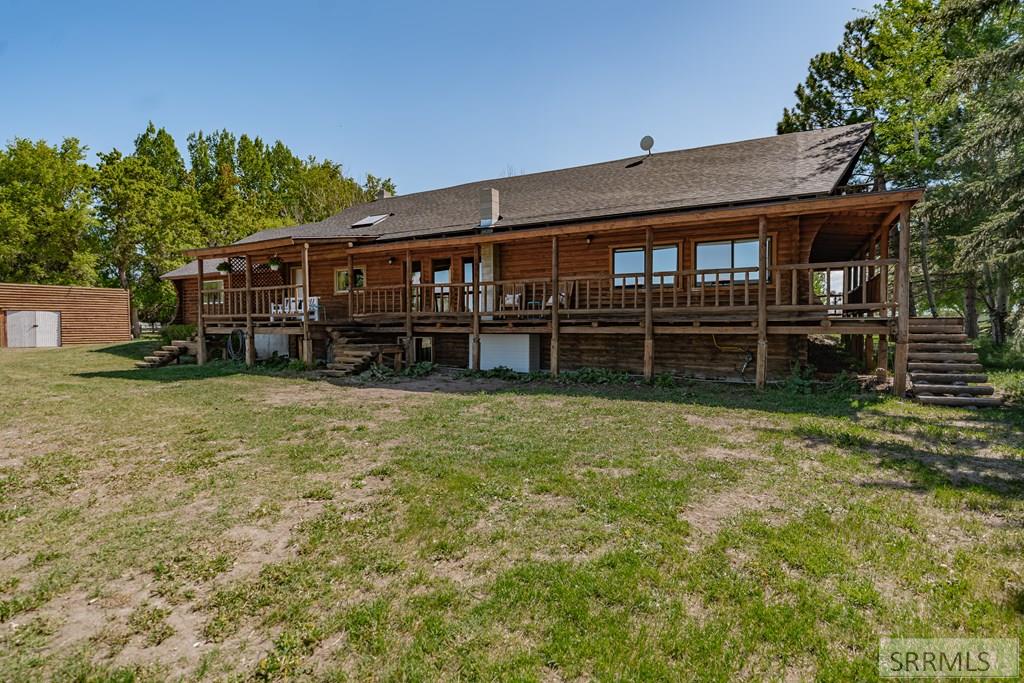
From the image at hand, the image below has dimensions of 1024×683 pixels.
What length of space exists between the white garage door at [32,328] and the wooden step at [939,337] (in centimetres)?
3762

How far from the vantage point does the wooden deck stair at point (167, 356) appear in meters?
17.4

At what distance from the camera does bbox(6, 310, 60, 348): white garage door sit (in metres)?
25.3

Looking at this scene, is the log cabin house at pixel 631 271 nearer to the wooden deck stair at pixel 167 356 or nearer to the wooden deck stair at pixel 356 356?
the wooden deck stair at pixel 356 356

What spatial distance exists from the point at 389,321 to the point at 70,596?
12.4 meters

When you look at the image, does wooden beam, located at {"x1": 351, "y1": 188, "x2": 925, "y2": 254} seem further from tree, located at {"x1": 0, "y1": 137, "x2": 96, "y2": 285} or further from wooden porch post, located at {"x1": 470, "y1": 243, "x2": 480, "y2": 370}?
tree, located at {"x1": 0, "y1": 137, "x2": 96, "y2": 285}

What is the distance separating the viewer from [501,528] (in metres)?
4.17

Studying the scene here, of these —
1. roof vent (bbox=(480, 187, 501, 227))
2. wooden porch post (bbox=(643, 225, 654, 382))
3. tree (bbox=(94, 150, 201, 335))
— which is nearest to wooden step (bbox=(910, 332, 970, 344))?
wooden porch post (bbox=(643, 225, 654, 382))

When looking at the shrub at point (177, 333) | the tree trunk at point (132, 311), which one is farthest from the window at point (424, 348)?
the tree trunk at point (132, 311)

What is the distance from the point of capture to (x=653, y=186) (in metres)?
14.5

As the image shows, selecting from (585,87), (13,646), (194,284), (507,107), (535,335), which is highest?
(507,107)

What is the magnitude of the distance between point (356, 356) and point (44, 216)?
31.2 meters

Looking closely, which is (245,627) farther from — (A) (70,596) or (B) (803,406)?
(B) (803,406)

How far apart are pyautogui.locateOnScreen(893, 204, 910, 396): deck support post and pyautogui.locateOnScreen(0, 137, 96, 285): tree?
42.1m

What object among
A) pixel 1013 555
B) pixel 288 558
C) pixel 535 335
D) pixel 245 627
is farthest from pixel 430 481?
pixel 535 335
